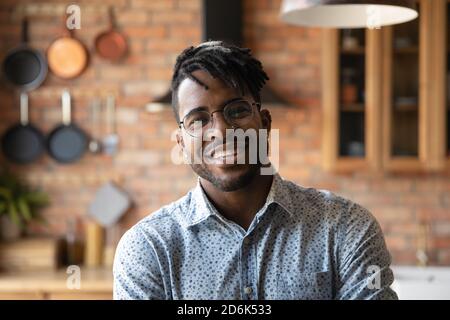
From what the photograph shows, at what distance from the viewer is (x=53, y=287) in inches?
147

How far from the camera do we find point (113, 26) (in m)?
4.23

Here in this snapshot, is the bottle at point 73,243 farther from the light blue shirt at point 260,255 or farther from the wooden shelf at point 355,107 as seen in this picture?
the light blue shirt at point 260,255

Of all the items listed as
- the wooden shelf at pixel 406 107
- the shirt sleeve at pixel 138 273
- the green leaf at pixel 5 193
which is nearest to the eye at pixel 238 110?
the shirt sleeve at pixel 138 273

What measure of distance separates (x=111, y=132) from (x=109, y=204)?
411 millimetres

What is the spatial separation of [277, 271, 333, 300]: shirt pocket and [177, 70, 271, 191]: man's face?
225 millimetres

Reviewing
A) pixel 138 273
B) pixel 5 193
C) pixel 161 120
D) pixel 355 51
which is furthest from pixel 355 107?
pixel 138 273

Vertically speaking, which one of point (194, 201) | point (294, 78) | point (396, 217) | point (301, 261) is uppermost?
point (294, 78)

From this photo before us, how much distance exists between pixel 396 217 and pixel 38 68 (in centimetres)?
221

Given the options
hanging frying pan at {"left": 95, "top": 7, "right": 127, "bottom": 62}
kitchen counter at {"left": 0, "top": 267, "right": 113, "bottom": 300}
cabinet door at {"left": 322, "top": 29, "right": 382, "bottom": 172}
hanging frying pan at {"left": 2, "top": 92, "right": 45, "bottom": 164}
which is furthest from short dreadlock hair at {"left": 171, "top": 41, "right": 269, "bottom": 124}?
hanging frying pan at {"left": 2, "top": 92, "right": 45, "bottom": 164}

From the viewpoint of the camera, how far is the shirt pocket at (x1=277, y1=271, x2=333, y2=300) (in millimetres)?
1552

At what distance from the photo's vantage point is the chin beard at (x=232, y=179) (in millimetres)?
1562
